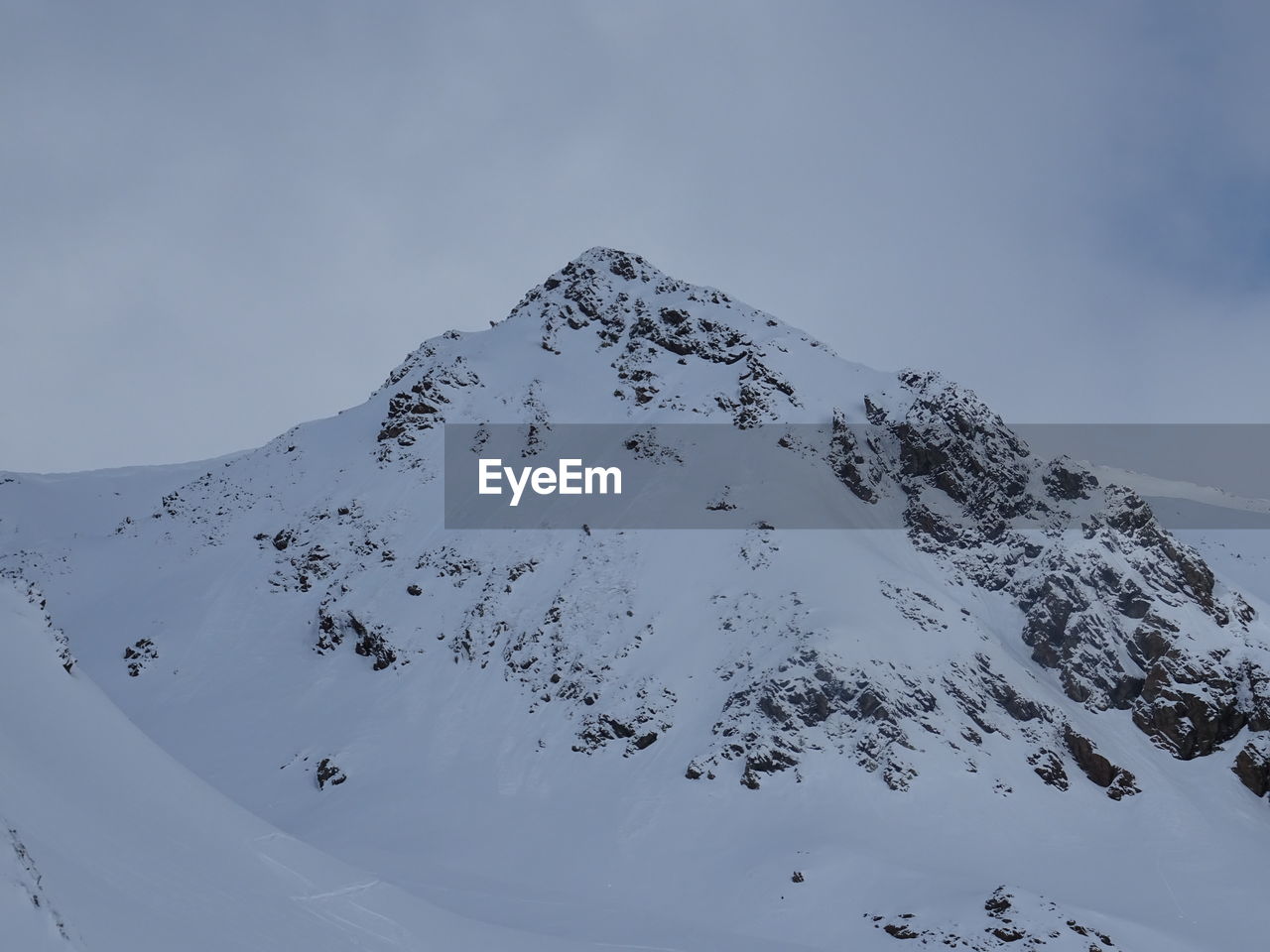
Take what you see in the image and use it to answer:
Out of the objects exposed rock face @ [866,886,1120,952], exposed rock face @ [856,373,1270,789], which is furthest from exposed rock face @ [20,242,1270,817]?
exposed rock face @ [866,886,1120,952]

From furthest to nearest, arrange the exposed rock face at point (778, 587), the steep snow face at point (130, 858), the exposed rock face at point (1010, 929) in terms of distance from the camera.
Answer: the exposed rock face at point (778, 587) < the exposed rock face at point (1010, 929) < the steep snow face at point (130, 858)

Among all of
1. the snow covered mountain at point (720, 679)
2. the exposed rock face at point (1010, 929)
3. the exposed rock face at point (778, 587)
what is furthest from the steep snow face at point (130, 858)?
the exposed rock face at point (778, 587)

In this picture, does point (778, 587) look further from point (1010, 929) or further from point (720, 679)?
point (1010, 929)

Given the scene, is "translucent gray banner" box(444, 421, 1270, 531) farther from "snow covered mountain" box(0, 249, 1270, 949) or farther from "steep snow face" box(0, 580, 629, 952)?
"steep snow face" box(0, 580, 629, 952)

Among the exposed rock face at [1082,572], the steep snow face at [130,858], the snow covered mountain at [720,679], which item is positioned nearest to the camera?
the steep snow face at [130,858]

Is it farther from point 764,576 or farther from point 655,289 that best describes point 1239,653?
point 655,289

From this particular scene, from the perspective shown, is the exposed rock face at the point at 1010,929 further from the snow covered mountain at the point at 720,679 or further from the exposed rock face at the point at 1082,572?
the exposed rock face at the point at 1082,572

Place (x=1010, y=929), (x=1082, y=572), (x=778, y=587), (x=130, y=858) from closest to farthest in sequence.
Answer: (x=130, y=858)
(x=1010, y=929)
(x=778, y=587)
(x=1082, y=572)

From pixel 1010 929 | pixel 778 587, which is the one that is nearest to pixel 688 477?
pixel 778 587

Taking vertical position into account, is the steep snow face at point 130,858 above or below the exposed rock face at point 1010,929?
above

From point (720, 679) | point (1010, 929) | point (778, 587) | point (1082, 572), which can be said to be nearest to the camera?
point (1010, 929)
